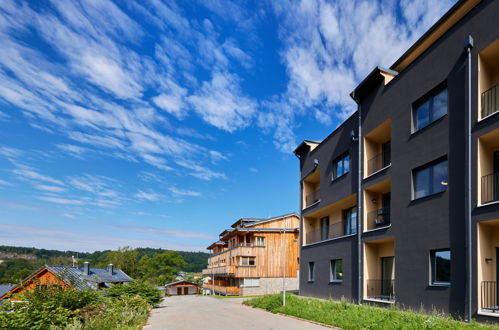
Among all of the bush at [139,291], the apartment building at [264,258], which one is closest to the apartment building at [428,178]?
the bush at [139,291]

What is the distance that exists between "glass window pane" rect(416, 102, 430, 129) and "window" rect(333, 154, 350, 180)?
677 centimetres

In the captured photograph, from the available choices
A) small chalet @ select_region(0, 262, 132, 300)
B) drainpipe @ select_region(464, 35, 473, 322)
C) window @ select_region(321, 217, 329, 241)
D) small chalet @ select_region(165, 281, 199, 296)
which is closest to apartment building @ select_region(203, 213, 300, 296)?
small chalet @ select_region(0, 262, 132, 300)

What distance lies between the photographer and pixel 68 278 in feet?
54.9

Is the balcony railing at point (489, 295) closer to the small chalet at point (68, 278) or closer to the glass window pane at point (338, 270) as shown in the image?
the glass window pane at point (338, 270)

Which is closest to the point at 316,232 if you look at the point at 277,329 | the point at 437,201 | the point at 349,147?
the point at 349,147

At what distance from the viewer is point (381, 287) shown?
63.3 ft

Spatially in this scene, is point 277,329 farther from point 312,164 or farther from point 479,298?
point 312,164

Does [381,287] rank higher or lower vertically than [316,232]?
lower

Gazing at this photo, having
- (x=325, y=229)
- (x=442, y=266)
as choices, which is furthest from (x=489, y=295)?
(x=325, y=229)

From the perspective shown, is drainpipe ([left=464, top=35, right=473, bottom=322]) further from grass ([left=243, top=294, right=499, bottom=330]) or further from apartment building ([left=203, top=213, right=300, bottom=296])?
apartment building ([left=203, top=213, right=300, bottom=296])

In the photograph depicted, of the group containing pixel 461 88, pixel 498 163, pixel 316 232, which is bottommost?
pixel 316 232

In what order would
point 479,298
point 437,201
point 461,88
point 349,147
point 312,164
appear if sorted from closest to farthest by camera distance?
1. point 479,298
2. point 461,88
3. point 437,201
4. point 349,147
5. point 312,164

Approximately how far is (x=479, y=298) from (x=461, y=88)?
7006 millimetres

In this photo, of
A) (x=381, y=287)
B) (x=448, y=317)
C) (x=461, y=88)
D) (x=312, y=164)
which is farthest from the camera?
(x=312, y=164)
